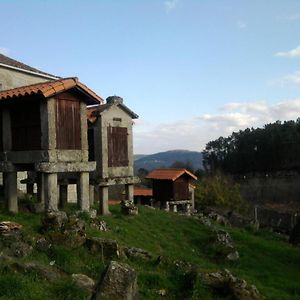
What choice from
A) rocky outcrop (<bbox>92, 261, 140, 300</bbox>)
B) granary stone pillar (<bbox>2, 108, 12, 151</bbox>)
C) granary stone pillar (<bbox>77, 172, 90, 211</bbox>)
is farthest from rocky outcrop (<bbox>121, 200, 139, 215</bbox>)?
rocky outcrop (<bbox>92, 261, 140, 300</bbox>)

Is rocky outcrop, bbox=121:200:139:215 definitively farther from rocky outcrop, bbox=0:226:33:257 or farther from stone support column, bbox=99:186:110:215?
rocky outcrop, bbox=0:226:33:257

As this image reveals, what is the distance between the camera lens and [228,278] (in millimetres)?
8734

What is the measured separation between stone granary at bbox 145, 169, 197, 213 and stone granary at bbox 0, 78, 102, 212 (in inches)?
625

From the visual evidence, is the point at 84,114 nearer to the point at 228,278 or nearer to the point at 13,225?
the point at 13,225

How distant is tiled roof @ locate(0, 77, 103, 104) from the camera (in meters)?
12.2

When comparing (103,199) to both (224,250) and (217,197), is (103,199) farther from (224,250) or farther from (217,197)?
(217,197)

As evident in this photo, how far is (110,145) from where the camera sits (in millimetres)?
16375

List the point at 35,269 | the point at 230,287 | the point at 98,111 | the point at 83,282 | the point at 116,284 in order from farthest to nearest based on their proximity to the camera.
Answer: the point at 98,111 → the point at 230,287 → the point at 35,269 → the point at 83,282 → the point at 116,284

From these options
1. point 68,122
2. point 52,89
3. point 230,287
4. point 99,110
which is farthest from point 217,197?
point 230,287

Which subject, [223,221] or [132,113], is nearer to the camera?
[132,113]

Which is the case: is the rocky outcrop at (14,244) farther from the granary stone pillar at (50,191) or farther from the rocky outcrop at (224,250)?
the rocky outcrop at (224,250)

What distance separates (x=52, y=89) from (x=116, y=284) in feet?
23.5

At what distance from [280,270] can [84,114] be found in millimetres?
7892

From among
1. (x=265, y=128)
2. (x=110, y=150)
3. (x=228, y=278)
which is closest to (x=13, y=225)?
(x=228, y=278)
